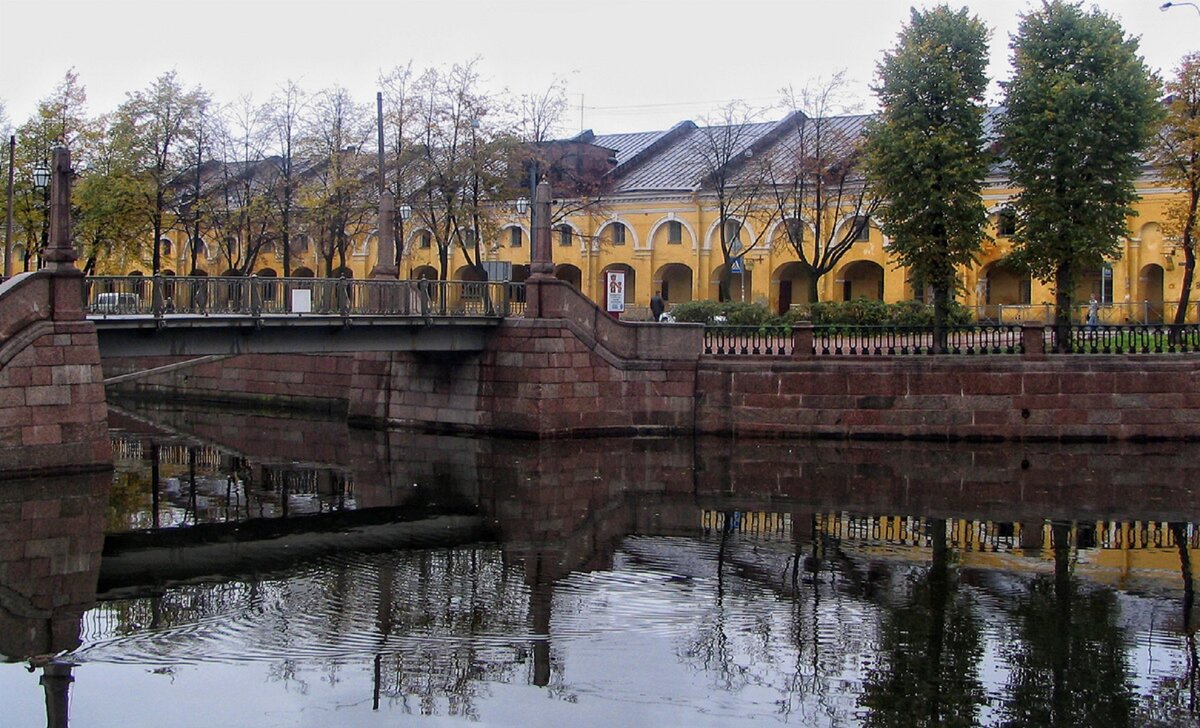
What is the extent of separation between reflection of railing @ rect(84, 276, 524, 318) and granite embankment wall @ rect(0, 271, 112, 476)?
2.20ft

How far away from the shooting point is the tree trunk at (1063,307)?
31.7m

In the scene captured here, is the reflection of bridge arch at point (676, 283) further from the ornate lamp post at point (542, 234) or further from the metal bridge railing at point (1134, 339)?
the metal bridge railing at point (1134, 339)

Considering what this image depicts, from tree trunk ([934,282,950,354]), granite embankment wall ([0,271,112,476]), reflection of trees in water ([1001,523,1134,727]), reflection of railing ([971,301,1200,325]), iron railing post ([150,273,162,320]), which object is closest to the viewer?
reflection of trees in water ([1001,523,1134,727])

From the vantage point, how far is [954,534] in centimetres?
2111

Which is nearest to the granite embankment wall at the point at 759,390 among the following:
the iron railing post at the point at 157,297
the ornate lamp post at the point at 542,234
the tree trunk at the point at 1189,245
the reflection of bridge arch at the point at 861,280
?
the ornate lamp post at the point at 542,234

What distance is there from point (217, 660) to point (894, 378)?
20.7 meters

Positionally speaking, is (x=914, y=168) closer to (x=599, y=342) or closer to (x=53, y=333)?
(x=599, y=342)

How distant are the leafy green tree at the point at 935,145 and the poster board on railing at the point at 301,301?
14273 mm

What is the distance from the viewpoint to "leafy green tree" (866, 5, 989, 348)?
33375 millimetres

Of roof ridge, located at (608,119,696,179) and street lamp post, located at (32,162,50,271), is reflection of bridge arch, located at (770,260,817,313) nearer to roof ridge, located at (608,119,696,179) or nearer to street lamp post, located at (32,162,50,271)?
roof ridge, located at (608,119,696,179)

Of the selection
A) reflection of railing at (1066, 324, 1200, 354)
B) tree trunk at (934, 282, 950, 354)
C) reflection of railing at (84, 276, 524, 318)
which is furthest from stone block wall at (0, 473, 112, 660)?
reflection of railing at (1066, 324, 1200, 354)

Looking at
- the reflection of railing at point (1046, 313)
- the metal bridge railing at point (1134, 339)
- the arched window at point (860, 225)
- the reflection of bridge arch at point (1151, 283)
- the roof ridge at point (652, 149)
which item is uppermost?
the roof ridge at point (652, 149)

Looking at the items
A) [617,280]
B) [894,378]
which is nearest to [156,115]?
[617,280]

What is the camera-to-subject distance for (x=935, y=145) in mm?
33156
